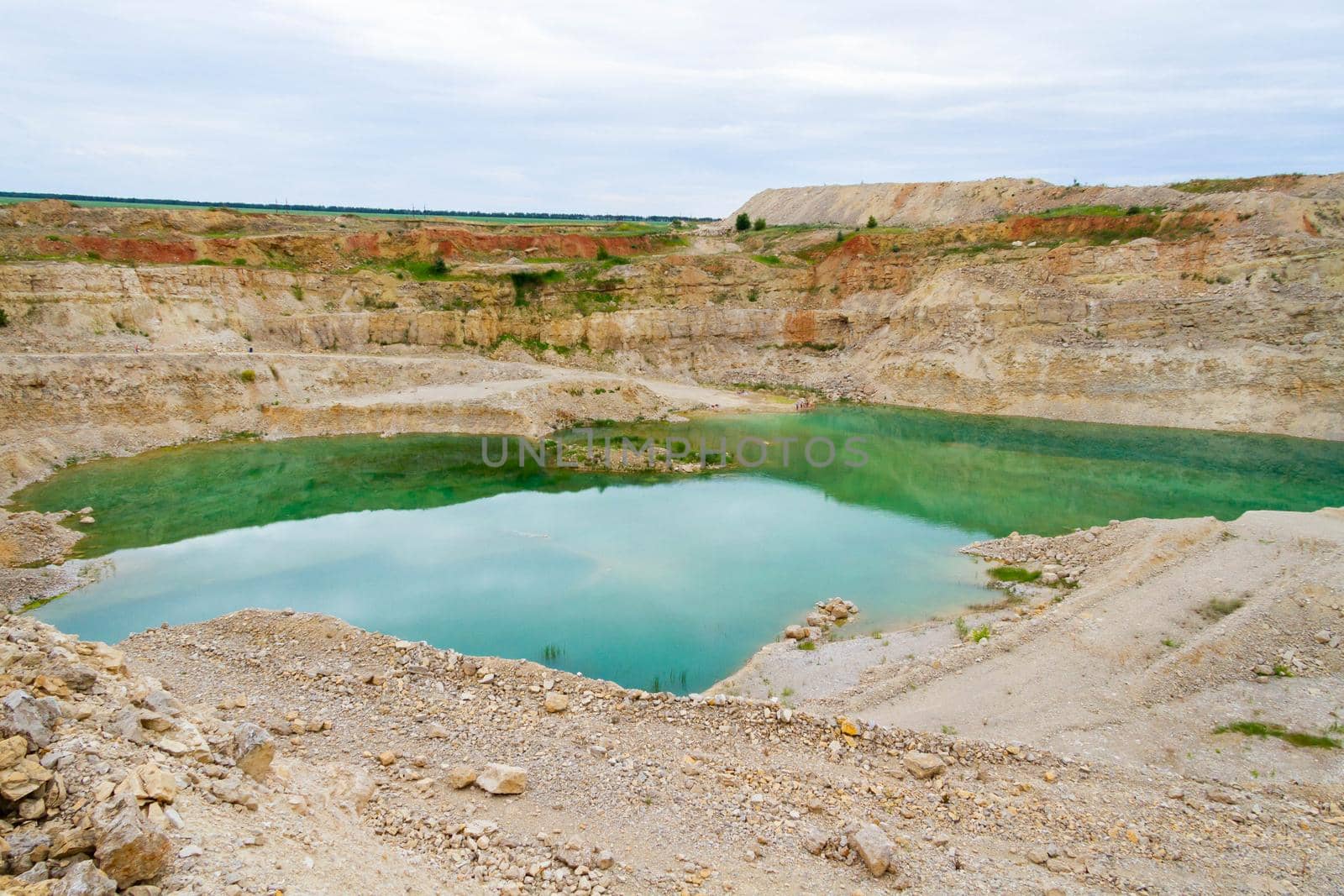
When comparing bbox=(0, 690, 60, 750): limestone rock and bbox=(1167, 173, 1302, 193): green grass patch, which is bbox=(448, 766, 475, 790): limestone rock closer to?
bbox=(0, 690, 60, 750): limestone rock

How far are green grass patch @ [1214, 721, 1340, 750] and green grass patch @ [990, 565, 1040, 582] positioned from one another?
7.32 metres

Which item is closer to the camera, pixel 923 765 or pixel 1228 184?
pixel 923 765

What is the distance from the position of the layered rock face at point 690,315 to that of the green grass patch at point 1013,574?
22.0 metres

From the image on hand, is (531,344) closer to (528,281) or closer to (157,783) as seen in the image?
(528,281)

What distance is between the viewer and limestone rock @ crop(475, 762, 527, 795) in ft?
27.6

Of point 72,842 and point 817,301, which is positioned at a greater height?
point 817,301

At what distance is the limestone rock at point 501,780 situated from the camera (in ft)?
27.6

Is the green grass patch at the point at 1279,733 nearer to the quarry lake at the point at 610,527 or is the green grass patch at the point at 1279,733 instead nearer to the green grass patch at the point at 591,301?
the quarry lake at the point at 610,527

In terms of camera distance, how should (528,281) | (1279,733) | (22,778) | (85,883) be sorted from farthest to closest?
(528,281) → (1279,733) → (22,778) → (85,883)

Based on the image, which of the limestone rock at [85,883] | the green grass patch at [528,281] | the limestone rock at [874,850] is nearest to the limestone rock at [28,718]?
the limestone rock at [85,883]

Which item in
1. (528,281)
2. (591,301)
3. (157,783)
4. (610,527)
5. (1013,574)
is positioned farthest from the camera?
(591,301)

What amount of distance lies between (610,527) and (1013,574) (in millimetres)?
11199

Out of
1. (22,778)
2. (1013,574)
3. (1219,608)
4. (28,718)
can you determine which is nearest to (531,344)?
(1013,574)

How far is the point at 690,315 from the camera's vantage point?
48.9 metres
